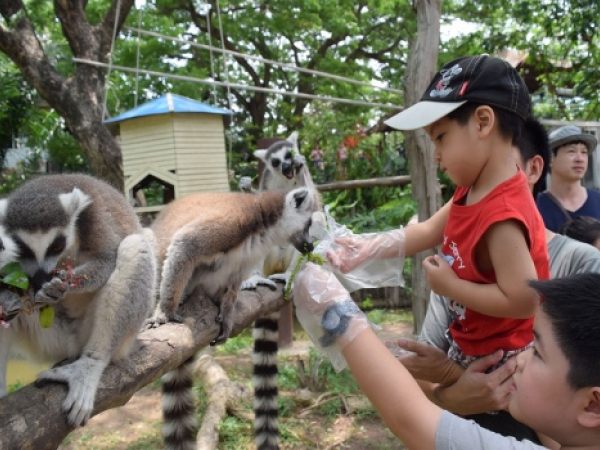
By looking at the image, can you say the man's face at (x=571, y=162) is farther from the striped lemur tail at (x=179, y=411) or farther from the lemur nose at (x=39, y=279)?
the lemur nose at (x=39, y=279)

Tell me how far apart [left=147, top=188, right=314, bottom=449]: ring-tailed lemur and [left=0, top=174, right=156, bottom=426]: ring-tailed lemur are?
1.97 feet

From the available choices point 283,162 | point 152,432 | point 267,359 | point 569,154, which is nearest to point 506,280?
point 267,359

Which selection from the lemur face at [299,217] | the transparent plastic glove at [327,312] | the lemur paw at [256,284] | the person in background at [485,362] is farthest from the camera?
the lemur paw at [256,284]

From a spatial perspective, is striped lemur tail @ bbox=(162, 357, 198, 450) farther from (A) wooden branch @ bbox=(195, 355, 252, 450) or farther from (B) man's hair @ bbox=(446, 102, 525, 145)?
(B) man's hair @ bbox=(446, 102, 525, 145)

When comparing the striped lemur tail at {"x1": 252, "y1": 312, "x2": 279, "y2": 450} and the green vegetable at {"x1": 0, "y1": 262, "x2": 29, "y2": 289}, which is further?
the striped lemur tail at {"x1": 252, "y1": 312, "x2": 279, "y2": 450}

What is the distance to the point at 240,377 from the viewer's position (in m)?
7.22

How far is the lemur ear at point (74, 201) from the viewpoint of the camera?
7.91ft

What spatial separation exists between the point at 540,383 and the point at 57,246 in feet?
6.38

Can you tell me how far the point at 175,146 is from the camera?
5.04 meters

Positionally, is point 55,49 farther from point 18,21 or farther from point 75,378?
point 75,378

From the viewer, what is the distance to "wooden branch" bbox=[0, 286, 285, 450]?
1670mm

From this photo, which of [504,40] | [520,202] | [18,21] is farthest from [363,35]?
[520,202]

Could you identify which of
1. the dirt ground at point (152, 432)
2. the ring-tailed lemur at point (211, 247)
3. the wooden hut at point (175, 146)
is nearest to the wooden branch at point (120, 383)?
the ring-tailed lemur at point (211, 247)

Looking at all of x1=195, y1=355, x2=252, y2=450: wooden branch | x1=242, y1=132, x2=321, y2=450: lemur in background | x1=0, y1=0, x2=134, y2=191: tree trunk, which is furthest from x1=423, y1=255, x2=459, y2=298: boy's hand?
x1=0, y1=0, x2=134, y2=191: tree trunk
